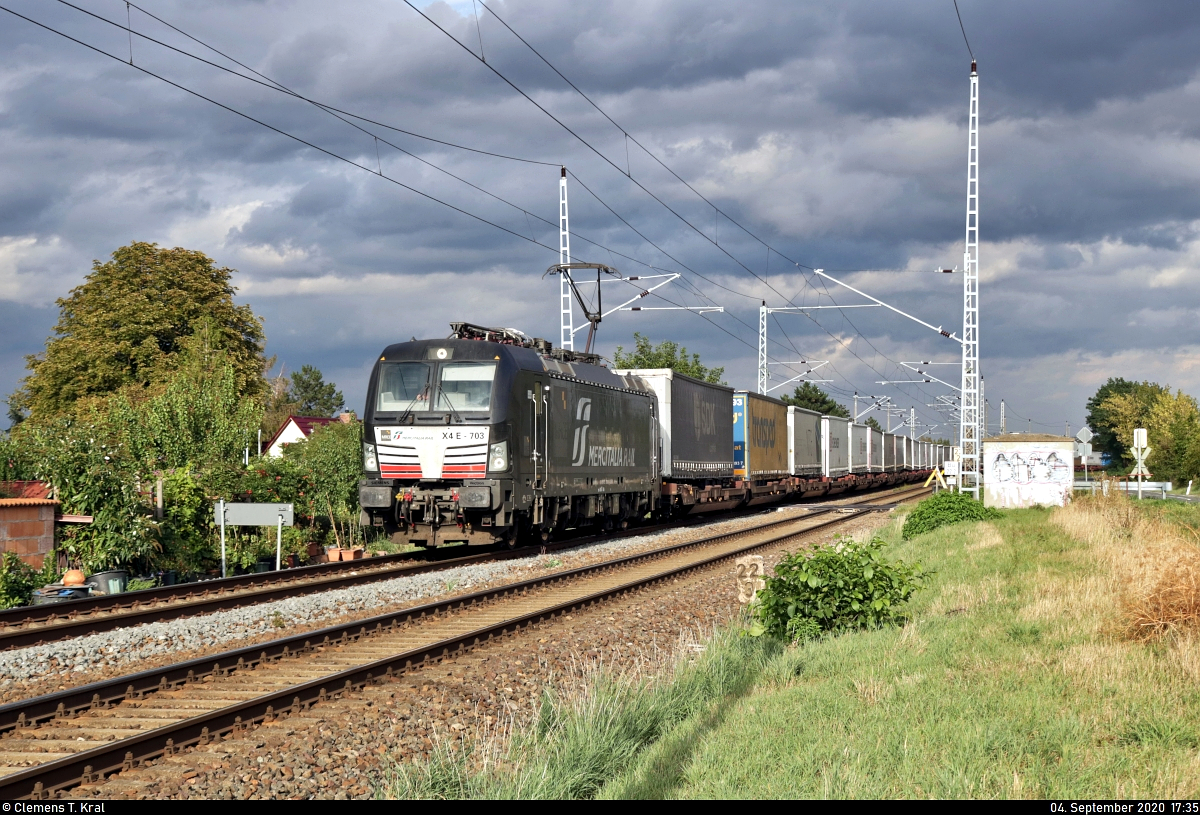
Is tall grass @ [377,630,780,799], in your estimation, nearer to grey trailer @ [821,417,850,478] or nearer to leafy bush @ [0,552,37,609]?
leafy bush @ [0,552,37,609]

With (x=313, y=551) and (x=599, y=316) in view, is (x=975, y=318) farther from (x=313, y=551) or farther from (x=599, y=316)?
(x=313, y=551)

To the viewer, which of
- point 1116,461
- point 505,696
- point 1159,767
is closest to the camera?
point 1159,767

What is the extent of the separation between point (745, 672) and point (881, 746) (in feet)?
9.97

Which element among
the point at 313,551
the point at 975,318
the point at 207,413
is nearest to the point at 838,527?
the point at 975,318

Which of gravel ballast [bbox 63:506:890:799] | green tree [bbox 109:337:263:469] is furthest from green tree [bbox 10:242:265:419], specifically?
gravel ballast [bbox 63:506:890:799]

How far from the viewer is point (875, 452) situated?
190 ft

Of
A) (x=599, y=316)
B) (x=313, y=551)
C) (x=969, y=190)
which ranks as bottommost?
(x=313, y=551)

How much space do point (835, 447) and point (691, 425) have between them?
20715 mm

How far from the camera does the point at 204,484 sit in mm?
18969

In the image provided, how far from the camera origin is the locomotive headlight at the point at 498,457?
16841 millimetres

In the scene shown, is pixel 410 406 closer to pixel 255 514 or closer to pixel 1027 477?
pixel 255 514

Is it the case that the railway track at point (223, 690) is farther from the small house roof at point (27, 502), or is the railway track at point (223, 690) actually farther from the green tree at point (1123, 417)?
the green tree at point (1123, 417)

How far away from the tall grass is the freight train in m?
8.23

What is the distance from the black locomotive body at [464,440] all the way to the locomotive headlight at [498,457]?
0.02 meters
